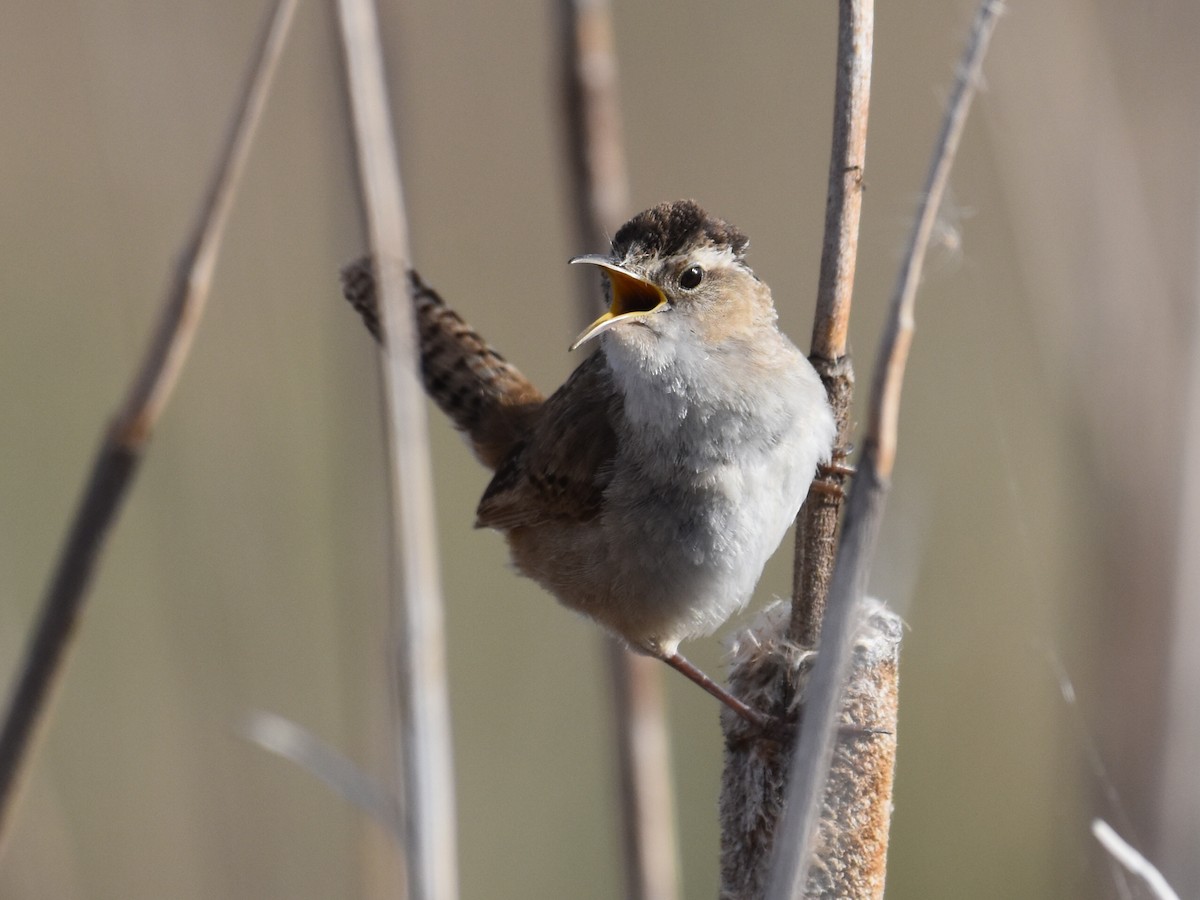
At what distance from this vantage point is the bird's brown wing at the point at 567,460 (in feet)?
7.36

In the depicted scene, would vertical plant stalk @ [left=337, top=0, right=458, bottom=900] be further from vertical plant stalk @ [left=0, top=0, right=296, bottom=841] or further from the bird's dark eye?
the bird's dark eye

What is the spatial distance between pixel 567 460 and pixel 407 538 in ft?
2.59

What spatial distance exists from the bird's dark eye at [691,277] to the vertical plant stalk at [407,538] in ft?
2.02

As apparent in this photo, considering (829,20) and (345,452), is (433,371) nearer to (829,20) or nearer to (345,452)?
(345,452)

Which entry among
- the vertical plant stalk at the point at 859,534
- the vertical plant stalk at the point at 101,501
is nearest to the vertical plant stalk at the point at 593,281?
the vertical plant stalk at the point at 101,501

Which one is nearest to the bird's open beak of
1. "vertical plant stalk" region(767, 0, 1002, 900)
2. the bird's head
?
the bird's head

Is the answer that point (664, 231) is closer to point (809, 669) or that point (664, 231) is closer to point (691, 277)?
point (691, 277)

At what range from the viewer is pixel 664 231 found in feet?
6.71

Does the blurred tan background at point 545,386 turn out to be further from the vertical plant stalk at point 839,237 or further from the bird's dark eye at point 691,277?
the bird's dark eye at point 691,277

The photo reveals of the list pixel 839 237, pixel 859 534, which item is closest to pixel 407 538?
pixel 859 534

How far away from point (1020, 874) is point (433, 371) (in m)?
2.61

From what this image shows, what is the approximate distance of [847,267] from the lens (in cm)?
162

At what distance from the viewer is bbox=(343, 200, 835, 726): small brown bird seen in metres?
2.02

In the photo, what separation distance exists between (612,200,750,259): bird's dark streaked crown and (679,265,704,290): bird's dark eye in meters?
0.04
